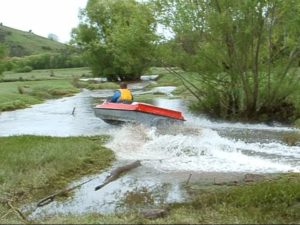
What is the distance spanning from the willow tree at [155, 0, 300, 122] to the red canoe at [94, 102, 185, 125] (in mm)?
4780

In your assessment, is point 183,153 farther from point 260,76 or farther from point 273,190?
point 260,76

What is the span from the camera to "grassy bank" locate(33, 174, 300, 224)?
7574 millimetres

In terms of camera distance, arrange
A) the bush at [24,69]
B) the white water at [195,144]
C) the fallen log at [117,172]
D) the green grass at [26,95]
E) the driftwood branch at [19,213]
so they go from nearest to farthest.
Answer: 1. the driftwood branch at [19,213]
2. the fallen log at [117,172]
3. the white water at [195,144]
4. the green grass at [26,95]
5. the bush at [24,69]

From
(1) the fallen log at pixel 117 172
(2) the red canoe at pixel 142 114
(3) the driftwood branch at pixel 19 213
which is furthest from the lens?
(2) the red canoe at pixel 142 114

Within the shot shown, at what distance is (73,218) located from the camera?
7898mm

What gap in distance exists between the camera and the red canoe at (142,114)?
20422mm

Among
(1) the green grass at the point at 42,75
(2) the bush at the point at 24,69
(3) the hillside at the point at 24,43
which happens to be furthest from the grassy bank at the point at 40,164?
(3) the hillside at the point at 24,43

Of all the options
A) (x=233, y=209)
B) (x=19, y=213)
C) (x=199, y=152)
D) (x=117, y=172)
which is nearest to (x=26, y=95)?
(x=199, y=152)

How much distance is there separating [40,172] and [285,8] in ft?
47.5

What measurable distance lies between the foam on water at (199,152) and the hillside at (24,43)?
364 ft

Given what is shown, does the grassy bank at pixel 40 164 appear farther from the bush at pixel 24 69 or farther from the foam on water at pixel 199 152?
the bush at pixel 24 69

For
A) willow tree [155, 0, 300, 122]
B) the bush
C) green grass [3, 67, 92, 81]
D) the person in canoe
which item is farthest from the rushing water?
the bush

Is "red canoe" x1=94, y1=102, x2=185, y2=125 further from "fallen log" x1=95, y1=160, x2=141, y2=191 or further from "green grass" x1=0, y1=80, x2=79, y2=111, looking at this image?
"green grass" x1=0, y1=80, x2=79, y2=111

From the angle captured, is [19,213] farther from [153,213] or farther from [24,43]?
[24,43]
